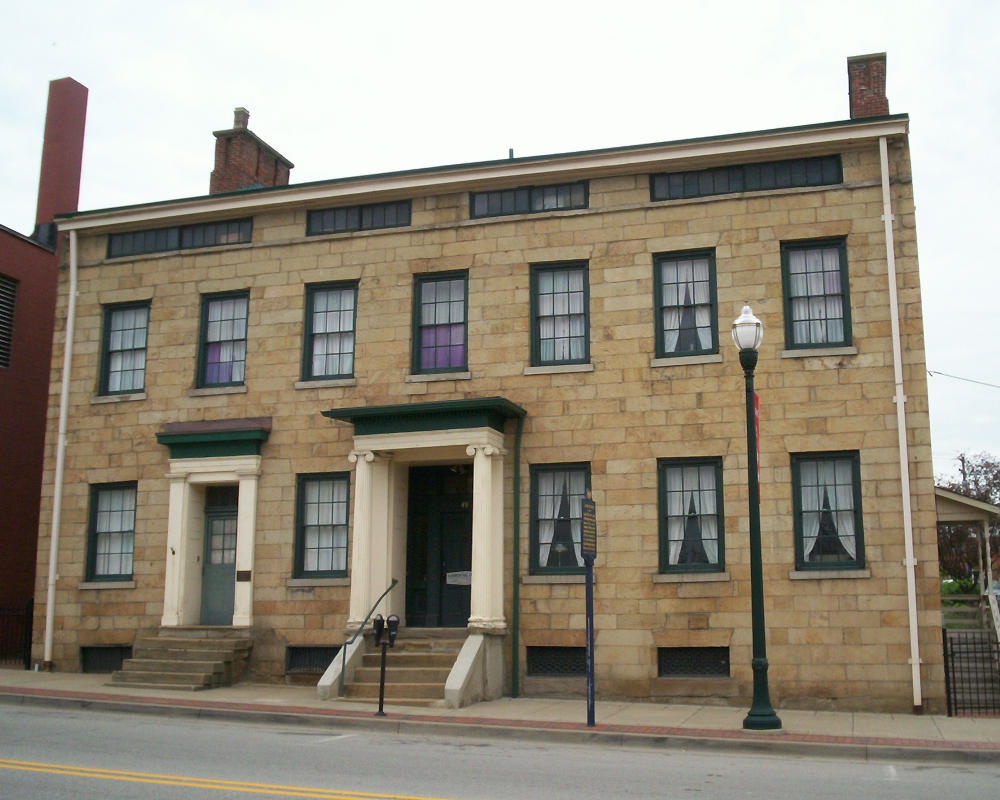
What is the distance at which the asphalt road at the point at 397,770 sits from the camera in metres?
9.64

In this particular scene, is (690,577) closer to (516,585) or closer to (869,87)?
(516,585)

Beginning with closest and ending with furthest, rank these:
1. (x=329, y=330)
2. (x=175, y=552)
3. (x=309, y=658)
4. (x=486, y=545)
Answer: (x=486, y=545)
(x=309, y=658)
(x=175, y=552)
(x=329, y=330)

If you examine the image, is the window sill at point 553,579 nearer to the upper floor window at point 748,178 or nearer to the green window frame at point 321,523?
the green window frame at point 321,523

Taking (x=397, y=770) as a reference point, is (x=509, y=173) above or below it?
above

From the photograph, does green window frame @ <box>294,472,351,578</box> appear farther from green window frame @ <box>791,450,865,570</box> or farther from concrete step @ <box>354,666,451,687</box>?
green window frame @ <box>791,450,865,570</box>

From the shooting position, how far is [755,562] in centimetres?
1383

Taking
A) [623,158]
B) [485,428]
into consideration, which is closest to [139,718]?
[485,428]

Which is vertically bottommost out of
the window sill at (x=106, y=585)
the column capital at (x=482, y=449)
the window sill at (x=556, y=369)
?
the window sill at (x=106, y=585)

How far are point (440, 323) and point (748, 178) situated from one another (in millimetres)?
5975

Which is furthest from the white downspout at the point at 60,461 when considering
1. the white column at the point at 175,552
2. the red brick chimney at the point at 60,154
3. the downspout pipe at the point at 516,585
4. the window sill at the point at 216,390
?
the downspout pipe at the point at 516,585

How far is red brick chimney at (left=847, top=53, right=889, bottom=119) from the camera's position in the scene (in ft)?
61.1

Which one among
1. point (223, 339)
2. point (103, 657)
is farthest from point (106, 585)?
point (223, 339)

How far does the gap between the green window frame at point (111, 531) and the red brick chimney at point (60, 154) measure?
35.0 ft

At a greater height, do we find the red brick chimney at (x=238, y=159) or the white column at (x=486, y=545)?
the red brick chimney at (x=238, y=159)
